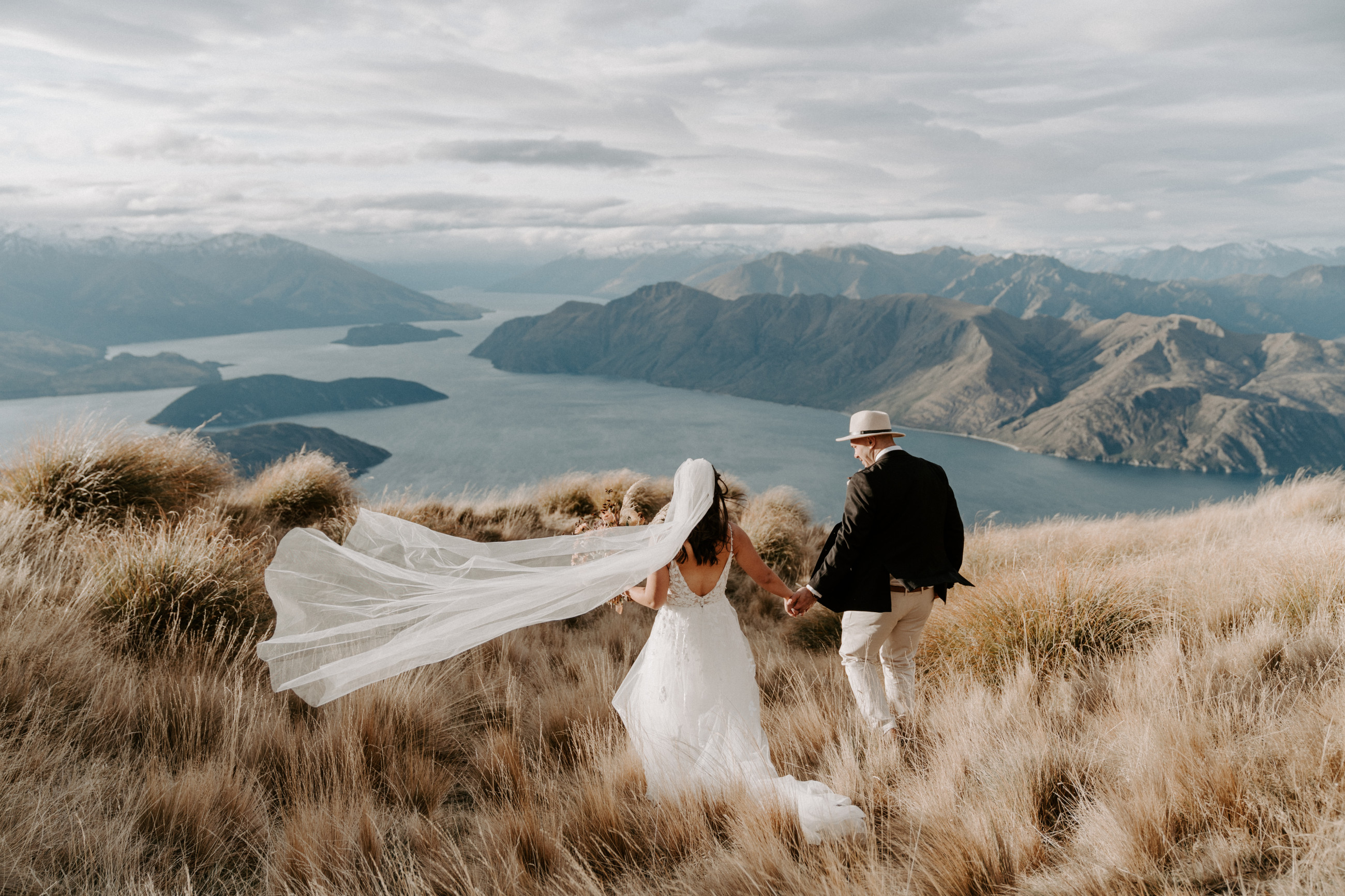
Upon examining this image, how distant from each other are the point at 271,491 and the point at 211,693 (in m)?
5.95

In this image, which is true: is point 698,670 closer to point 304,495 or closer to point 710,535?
point 710,535

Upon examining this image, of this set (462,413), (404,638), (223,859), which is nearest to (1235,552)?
(404,638)

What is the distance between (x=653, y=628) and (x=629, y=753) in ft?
2.21

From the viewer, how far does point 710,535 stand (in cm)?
370

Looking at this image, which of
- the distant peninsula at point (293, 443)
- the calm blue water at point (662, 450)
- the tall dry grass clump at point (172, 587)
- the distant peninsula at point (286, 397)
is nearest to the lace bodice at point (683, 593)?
the tall dry grass clump at point (172, 587)

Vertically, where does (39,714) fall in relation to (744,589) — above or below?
above

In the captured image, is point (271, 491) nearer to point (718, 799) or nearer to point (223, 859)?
point (223, 859)

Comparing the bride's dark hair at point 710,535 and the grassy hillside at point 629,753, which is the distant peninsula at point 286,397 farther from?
the bride's dark hair at point 710,535

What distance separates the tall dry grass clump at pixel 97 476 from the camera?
689 cm

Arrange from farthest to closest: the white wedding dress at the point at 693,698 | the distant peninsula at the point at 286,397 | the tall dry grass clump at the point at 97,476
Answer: the distant peninsula at the point at 286,397 → the tall dry grass clump at the point at 97,476 → the white wedding dress at the point at 693,698

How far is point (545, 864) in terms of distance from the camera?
2889 millimetres

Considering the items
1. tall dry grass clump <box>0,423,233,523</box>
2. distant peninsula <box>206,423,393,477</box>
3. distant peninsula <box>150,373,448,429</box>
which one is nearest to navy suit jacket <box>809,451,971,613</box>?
tall dry grass clump <box>0,423,233,523</box>

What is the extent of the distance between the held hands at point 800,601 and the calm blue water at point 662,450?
237 feet

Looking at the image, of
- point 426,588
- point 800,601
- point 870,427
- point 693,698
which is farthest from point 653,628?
point 870,427
